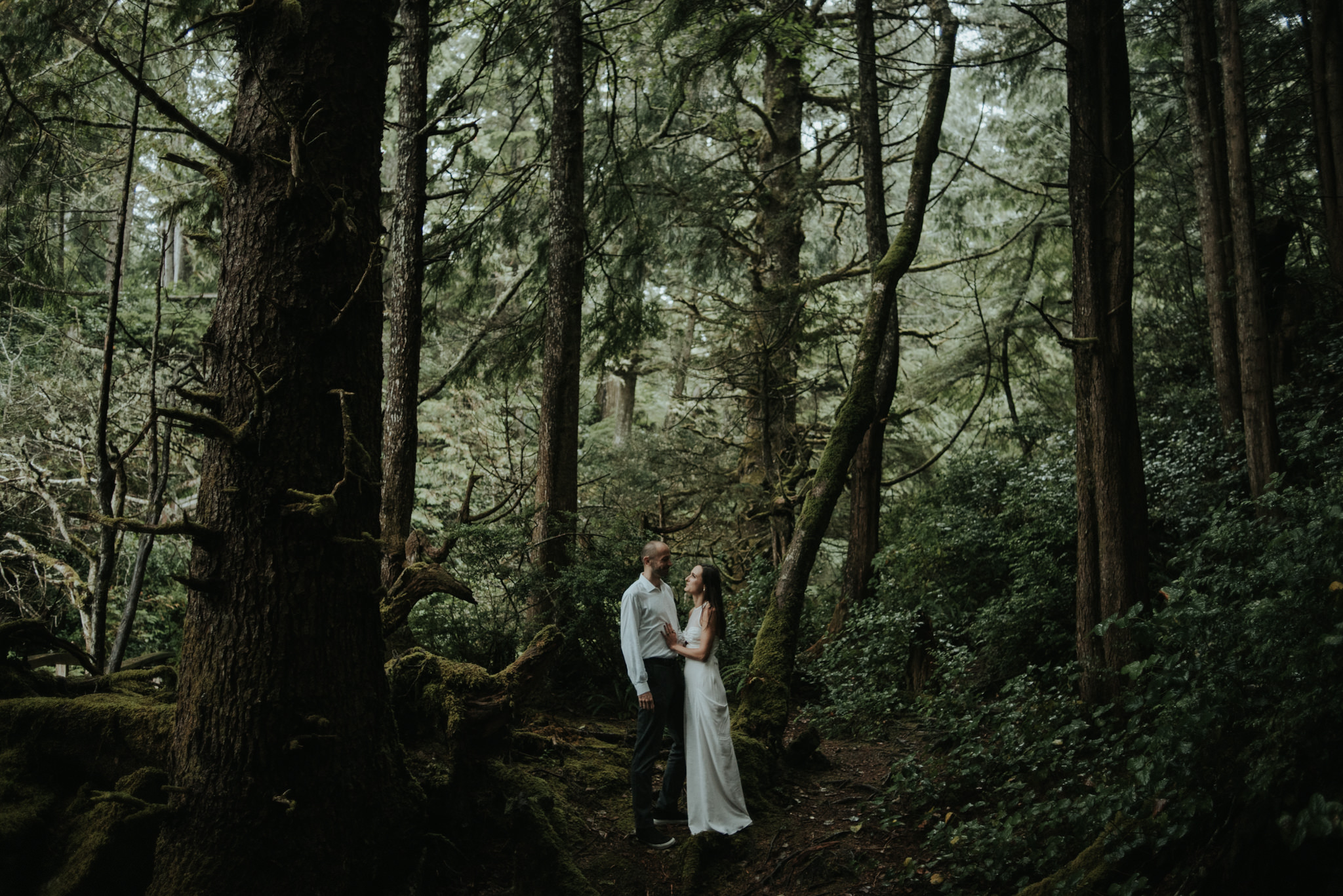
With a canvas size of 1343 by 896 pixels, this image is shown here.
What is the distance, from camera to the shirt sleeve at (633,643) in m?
5.41

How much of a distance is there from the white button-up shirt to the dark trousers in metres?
0.07

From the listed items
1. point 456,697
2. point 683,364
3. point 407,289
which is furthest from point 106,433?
point 683,364

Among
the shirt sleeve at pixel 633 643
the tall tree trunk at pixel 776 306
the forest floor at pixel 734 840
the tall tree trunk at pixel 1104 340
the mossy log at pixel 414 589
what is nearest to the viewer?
the forest floor at pixel 734 840

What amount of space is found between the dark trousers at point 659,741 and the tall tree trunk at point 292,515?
1.66 meters

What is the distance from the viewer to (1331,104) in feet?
27.0

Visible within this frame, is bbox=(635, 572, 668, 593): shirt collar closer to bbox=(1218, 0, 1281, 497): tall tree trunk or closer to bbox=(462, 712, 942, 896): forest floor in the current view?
bbox=(462, 712, 942, 896): forest floor

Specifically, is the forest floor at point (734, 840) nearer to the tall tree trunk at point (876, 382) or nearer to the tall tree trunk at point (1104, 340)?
the tall tree trunk at point (1104, 340)

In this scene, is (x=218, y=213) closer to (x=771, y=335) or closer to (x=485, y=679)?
(x=485, y=679)

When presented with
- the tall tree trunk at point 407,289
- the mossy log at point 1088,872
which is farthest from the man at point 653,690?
the tall tree trunk at point 407,289

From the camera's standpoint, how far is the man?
5180 millimetres

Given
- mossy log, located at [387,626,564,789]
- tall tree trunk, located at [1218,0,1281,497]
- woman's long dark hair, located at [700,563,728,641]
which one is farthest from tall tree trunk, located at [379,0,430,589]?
tall tree trunk, located at [1218,0,1281,497]

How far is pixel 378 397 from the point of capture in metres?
3.98

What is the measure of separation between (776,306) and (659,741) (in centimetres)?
767

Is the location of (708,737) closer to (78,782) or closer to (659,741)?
(659,741)
